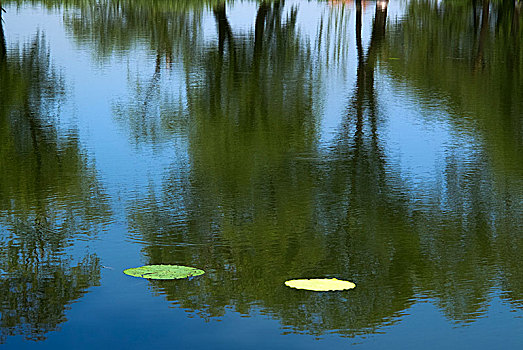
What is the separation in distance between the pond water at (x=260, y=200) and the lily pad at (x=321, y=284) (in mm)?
60

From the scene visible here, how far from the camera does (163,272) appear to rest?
5898mm

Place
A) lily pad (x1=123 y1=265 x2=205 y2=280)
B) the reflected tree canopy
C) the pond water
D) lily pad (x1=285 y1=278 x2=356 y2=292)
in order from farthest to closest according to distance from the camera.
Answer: lily pad (x1=123 y1=265 x2=205 y2=280) → lily pad (x1=285 y1=278 x2=356 y2=292) → the reflected tree canopy → the pond water

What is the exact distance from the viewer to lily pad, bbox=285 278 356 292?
5.64 meters

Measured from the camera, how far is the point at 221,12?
2906cm

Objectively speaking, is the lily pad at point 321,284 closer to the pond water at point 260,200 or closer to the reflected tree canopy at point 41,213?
the pond water at point 260,200

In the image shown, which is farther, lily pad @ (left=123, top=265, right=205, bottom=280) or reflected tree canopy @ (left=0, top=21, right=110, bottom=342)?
lily pad @ (left=123, top=265, right=205, bottom=280)

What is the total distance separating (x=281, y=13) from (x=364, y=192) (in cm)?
2232

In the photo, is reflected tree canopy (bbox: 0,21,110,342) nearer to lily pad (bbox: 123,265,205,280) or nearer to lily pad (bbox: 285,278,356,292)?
lily pad (bbox: 123,265,205,280)

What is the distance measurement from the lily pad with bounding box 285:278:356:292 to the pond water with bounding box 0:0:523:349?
2.4 inches

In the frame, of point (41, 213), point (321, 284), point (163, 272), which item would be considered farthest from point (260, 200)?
point (321, 284)

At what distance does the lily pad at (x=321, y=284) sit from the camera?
5.64 meters

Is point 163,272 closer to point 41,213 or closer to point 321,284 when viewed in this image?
point 321,284

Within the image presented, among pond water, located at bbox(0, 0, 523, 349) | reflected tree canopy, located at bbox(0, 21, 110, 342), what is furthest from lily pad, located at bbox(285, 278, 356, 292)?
reflected tree canopy, located at bbox(0, 21, 110, 342)

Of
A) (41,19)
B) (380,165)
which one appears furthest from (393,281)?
(41,19)
